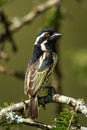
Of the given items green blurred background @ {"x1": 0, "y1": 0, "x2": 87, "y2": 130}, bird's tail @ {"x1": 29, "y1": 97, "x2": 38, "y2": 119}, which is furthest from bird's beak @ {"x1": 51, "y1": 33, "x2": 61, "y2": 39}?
green blurred background @ {"x1": 0, "y1": 0, "x2": 87, "y2": 130}

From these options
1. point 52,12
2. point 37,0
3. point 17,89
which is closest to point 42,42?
point 52,12

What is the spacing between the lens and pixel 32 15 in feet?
31.2

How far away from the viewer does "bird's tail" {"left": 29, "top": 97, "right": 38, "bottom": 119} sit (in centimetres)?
586

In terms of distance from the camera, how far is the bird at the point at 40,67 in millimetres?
6410

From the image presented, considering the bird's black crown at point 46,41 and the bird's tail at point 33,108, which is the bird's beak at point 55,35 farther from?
the bird's tail at point 33,108

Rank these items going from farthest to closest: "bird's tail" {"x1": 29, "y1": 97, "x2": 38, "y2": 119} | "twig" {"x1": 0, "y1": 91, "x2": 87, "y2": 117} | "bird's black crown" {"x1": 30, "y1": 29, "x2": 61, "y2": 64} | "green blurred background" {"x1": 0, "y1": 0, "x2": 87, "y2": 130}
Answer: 1. "green blurred background" {"x1": 0, "y1": 0, "x2": 87, "y2": 130}
2. "bird's black crown" {"x1": 30, "y1": 29, "x2": 61, "y2": 64}
3. "bird's tail" {"x1": 29, "y1": 97, "x2": 38, "y2": 119}
4. "twig" {"x1": 0, "y1": 91, "x2": 87, "y2": 117}

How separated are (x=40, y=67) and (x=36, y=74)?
126 millimetres

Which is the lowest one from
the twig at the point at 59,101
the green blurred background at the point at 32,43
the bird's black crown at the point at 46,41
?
the twig at the point at 59,101

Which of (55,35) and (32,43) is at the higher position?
(32,43)

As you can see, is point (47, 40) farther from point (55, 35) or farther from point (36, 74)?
point (36, 74)

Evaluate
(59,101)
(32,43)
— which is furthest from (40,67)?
(32,43)

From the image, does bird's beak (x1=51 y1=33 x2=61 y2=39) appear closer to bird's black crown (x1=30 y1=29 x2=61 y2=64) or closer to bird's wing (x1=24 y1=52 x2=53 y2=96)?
bird's black crown (x1=30 y1=29 x2=61 y2=64)

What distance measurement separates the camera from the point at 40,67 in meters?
6.64

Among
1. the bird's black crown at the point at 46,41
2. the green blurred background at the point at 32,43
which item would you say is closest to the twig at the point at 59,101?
the bird's black crown at the point at 46,41
